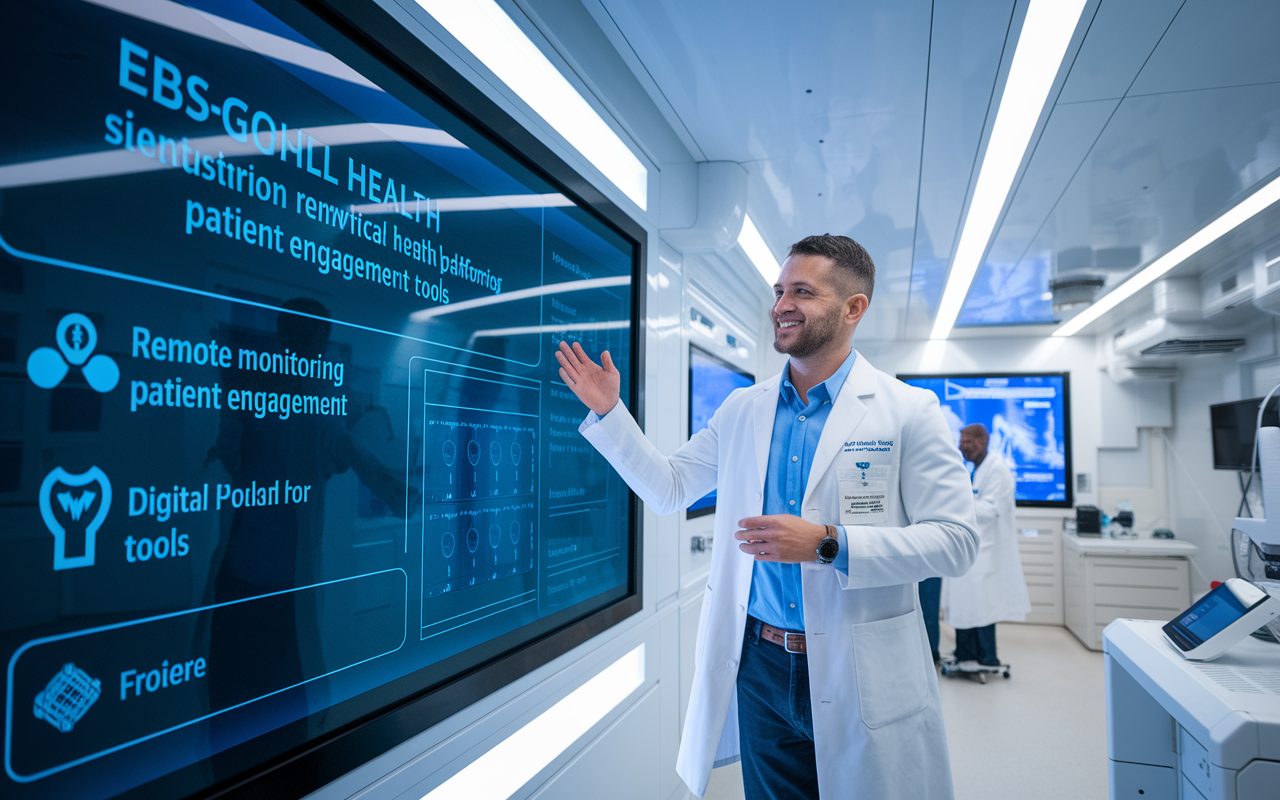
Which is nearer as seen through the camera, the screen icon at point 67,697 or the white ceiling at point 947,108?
the screen icon at point 67,697

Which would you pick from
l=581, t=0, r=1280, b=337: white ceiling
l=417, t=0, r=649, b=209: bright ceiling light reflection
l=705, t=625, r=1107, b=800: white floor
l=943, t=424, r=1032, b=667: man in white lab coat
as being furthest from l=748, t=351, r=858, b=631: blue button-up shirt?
l=943, t=424, r=1032, b=667: man in white lab coat

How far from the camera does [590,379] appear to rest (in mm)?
1832

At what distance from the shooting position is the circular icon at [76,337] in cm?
79

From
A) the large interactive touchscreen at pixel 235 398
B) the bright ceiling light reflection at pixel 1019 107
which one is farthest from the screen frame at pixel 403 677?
the bright ceiling light reflection at pixel 1019 107

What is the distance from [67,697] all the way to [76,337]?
415 mm

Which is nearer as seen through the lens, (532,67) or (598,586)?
(532,67)

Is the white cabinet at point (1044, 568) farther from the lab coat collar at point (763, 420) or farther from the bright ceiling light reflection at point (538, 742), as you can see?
the lab coat collar at point (763, 420)

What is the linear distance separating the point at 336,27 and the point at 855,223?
3354 millimetres

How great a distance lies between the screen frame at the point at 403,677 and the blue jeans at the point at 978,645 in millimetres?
4243

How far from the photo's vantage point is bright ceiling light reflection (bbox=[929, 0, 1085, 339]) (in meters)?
2.06

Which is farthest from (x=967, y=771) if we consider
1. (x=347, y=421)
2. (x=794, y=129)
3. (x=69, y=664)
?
(x=69, y=664)

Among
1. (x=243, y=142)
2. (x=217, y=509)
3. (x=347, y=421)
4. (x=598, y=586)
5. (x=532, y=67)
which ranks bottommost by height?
(x=598, y=586)

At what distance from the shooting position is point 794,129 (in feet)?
9.24

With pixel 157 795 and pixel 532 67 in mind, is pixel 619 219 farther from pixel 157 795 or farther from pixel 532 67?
pixel 157 795
